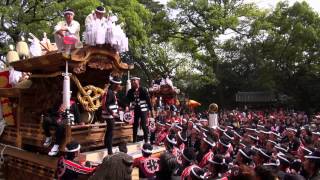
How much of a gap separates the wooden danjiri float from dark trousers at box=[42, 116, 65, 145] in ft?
0.33

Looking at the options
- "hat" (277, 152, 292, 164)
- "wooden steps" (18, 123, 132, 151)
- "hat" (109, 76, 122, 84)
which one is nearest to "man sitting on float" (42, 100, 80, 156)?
"wooden steps" (18, 123, 132, 151)

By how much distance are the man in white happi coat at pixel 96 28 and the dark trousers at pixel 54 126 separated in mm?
1839

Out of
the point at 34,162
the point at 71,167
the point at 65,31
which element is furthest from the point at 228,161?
the point at 34,162

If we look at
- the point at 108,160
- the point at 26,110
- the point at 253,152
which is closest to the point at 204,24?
the point at 26,110

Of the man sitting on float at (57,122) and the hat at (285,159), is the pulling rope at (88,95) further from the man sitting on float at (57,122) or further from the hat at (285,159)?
the hat at (285,159)

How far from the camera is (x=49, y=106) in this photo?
31.5 feet

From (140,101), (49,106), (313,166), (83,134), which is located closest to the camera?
(313,166)

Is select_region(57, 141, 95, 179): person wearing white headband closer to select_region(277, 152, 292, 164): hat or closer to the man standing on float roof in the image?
select_region(277, 152, 292, 164): hat

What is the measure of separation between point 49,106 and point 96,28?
8.14ft

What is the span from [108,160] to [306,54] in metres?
28.2

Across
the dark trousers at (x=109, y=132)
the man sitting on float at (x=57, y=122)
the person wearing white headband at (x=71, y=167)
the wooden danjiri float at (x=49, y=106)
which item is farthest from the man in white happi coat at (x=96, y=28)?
the person wearing white headband at (x=71, y=167)

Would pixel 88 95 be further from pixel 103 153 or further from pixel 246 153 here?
pixel 246 153

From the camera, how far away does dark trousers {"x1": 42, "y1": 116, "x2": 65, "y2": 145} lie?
26.3 feet

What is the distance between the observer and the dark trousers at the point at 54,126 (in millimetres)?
8018
